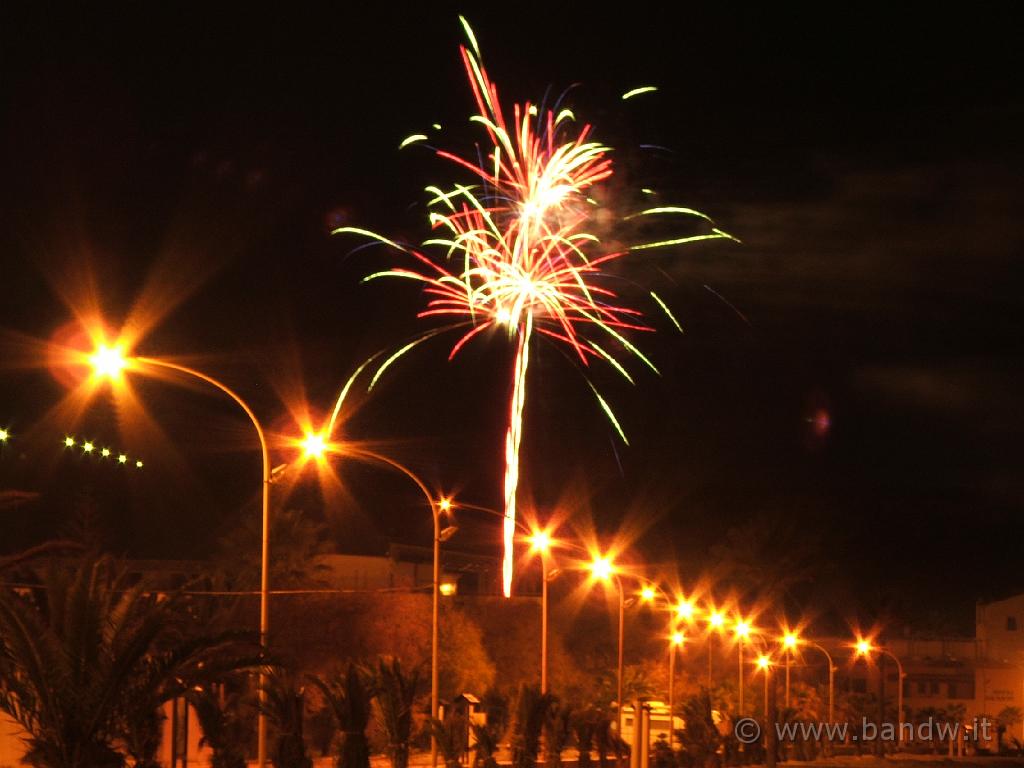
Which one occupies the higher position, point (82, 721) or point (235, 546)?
point (235, 546)

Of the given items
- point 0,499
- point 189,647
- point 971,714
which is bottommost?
point 971,714

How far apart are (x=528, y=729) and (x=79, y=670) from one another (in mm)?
15162

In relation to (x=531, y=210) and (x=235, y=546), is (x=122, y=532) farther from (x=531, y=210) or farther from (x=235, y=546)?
(x=531, y=210)

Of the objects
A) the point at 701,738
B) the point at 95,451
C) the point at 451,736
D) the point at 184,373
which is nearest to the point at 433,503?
the point at 451,736

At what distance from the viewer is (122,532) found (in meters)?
65.6

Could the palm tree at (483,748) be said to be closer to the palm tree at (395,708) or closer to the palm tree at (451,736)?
the palm tree at (451,736)

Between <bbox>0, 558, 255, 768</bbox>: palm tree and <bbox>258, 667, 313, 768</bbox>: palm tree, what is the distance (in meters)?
5.55

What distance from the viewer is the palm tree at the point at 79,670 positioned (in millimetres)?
16344

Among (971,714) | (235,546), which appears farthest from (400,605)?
(971,714)

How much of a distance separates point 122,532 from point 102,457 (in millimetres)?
4649

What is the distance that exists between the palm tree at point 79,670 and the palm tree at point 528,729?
14.2 m

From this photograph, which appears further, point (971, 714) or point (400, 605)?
point (971, 714)

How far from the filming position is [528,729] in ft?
98.8

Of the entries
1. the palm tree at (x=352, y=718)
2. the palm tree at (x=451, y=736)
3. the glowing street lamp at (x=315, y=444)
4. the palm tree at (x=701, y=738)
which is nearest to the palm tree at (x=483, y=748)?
the palm tree at (x=451, y=736)
